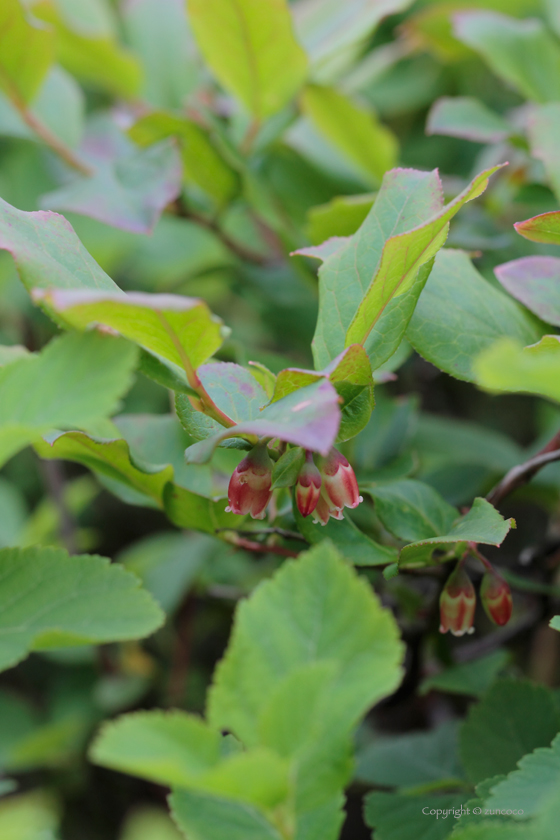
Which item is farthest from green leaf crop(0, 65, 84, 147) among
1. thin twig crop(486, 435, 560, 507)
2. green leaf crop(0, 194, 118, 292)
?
thin twig crop(486, 435, 560, 507)

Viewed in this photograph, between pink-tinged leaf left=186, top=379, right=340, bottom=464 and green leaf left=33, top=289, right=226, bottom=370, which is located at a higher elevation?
green leaf left=33, top=289, right=226, bottom=370

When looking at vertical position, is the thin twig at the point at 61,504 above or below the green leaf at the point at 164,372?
below

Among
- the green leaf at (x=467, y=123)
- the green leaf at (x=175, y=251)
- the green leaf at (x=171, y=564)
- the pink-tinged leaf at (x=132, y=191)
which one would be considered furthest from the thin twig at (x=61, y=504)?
the green leaf at (x=467, y=123)

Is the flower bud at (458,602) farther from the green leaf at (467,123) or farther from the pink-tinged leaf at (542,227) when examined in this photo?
the green leaf at (467,123)

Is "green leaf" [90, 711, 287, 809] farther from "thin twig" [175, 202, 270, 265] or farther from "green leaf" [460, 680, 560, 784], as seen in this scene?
"thin twig" [175, 202, 270, 265]

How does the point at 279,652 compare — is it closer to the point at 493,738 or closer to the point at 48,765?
the point at 493,738

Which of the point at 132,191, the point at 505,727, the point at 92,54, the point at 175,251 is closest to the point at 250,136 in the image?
the point at 132,191

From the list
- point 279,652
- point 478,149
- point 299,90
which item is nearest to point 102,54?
point 299,90
